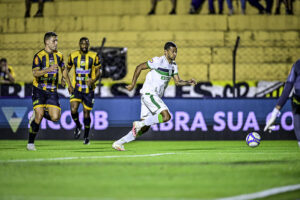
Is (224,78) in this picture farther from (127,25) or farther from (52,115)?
(52,115)

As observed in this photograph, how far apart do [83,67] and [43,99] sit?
88.6 inches

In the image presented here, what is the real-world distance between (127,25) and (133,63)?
166 centimetres

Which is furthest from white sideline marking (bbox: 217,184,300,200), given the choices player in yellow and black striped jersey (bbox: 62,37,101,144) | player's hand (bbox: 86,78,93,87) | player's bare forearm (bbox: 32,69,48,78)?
player in yellow and black striped jersey (bbox: 62,37,101,144)

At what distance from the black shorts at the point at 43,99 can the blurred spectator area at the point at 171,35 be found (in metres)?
7.55

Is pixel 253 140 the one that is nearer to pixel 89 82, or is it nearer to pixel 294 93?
pixel 294 93

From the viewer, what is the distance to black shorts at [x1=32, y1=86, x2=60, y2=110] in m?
12.5

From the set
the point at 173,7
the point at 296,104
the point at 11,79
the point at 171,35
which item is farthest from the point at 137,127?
the point at 173,7

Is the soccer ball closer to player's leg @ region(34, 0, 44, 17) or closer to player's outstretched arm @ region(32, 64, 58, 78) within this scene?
player's outstretched arm @ region(32, 64, 58, 78)

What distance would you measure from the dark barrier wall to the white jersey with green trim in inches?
181

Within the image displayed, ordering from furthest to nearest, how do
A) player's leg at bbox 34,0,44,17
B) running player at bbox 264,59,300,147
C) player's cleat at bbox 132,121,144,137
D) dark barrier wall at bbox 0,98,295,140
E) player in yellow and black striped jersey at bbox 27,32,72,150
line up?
player's leg at bbox 34,0,44,17
dark barrier wall at bbox 0,98,295,140
player in yellow and black striped jersey at bbox 27,32,72,150
player's cleat at bbox 132,121,144,137
running player at bbox 264,59,300,147

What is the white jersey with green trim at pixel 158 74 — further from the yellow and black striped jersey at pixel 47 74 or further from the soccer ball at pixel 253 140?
the soccer ball at pixel 253 140

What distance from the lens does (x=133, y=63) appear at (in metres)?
21.0

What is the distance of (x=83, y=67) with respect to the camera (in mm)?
14609

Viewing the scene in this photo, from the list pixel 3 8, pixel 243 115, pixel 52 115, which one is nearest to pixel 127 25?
pixel 3 8
